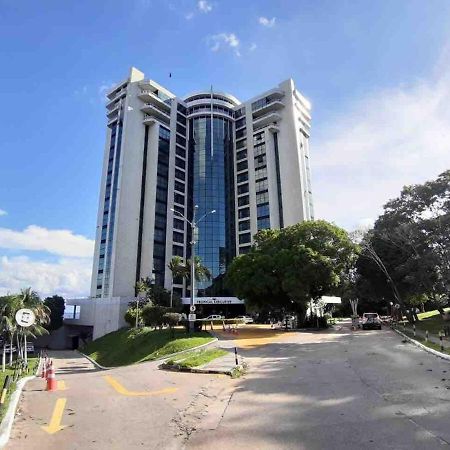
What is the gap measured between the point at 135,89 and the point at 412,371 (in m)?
94.9

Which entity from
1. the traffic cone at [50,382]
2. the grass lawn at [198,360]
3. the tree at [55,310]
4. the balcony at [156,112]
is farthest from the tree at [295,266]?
the balcony at [156,112]

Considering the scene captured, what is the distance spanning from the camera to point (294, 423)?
7711mm

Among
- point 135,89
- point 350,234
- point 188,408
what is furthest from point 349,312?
point 188,408

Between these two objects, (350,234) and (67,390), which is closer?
(67,390)

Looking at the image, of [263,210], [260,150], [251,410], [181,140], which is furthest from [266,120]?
[251,410]

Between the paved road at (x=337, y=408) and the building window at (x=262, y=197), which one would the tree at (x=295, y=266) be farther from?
the building window at (x=262, y=197)

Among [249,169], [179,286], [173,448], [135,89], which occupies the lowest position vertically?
[173,448]

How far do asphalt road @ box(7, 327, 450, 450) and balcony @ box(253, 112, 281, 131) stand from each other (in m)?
85.7

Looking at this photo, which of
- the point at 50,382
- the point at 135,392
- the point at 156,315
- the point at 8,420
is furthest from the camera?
the point at 156,315

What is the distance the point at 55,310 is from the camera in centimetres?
8288

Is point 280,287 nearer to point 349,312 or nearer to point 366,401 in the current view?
point 366,401

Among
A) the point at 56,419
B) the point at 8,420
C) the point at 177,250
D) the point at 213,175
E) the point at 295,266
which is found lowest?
the point at 56,419

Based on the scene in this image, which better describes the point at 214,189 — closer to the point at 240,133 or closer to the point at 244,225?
the point at 244,225

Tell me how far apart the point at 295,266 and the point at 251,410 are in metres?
30.1
